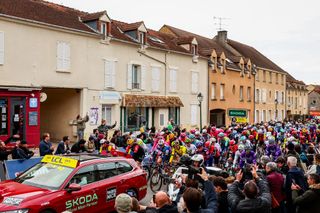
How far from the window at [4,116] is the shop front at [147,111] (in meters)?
8.44

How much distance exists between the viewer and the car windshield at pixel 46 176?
26.0 ft

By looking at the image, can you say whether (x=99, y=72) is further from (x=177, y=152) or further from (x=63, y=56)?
(x=177, y=152)

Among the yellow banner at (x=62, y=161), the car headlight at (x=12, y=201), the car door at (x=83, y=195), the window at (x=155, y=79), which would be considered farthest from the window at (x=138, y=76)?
the car headlight at (x=12, y=201)

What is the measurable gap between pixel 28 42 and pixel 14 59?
1.25m

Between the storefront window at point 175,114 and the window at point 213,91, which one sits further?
the window at point 213,91

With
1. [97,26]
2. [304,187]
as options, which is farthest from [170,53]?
[304,187]

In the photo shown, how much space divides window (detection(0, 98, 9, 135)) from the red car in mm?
10693

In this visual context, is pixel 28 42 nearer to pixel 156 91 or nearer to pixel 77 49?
pixel 77 49

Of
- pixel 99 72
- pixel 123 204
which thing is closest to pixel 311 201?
pixel 123 204

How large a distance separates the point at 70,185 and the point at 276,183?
13.7ft

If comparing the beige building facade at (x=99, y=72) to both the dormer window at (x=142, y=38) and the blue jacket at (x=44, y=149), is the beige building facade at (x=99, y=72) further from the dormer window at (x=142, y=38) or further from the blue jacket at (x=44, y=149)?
the blue jacket at (x=44, y=149)

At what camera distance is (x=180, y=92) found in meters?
30.9

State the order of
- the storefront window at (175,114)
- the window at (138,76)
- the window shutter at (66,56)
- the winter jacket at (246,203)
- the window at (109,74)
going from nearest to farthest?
1. the winter jacket at (246,203)
2. the window shutter at (66,56)
3. the window at (109,74)
4. the window at (138,76)
5. the storefront window at (175,114)

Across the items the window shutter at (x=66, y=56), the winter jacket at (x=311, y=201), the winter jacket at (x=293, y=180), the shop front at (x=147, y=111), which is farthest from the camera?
the shop front at (x=147, y=111)
